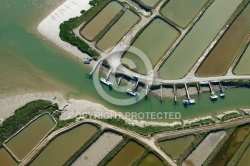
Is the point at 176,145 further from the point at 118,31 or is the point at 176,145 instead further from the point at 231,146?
the point at 118,31

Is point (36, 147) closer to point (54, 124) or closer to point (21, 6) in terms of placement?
point (54, 124)

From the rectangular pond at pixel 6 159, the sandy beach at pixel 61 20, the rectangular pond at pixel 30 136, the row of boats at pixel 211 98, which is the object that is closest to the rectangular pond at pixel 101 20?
the sandy beach at pixel 61 20

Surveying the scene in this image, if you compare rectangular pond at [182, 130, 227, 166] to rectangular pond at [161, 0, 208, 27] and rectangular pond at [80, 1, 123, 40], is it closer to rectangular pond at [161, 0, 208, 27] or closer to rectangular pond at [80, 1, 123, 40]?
rectangular pond at [161, 0, 208, 27]

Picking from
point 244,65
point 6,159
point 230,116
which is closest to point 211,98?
point 230,116

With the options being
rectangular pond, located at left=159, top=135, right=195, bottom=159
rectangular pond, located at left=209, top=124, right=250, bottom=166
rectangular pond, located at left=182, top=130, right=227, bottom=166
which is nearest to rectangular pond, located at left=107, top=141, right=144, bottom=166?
rectangular pond, located at left=159, top=135, right=195, bottom=159

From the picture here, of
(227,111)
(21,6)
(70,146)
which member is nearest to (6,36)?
(21,6)

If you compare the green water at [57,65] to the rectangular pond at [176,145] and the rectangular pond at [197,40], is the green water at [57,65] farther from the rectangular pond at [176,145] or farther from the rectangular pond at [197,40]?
the rectangular pond at [197,40]
